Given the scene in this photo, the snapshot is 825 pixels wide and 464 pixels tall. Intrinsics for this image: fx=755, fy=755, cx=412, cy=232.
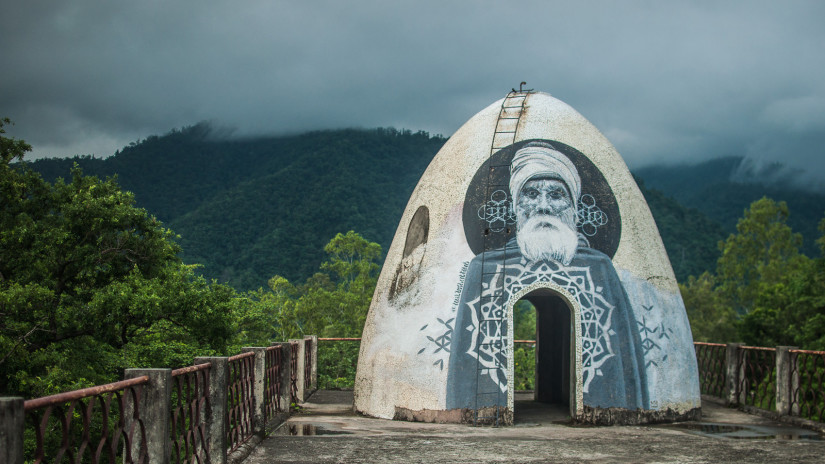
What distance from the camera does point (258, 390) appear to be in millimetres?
9797

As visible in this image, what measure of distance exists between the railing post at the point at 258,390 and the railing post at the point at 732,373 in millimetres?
8741

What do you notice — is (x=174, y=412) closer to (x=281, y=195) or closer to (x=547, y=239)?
(x=547, y=239)

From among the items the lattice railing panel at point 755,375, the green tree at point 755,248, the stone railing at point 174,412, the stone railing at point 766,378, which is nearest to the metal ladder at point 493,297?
the stone railing at point 174,412

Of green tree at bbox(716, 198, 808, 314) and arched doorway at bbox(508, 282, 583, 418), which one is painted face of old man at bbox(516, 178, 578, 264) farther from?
green tree at bbox(716, 198, 808, 314)

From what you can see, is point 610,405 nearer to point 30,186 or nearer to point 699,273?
point 30,186

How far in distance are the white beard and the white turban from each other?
0.44m

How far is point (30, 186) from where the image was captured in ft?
66.4

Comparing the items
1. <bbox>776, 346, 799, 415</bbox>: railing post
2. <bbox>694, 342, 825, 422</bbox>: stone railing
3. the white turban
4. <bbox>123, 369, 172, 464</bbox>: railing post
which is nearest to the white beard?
the white turban

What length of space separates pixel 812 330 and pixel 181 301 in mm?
17346

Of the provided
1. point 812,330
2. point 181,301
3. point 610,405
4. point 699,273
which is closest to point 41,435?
point 610,405

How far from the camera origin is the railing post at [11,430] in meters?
3.54

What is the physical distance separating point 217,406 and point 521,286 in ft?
16.4

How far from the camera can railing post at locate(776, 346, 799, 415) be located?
1193 cm

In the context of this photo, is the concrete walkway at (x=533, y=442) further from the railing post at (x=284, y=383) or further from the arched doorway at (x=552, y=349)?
the arched doorway at (x=552, y=349)
